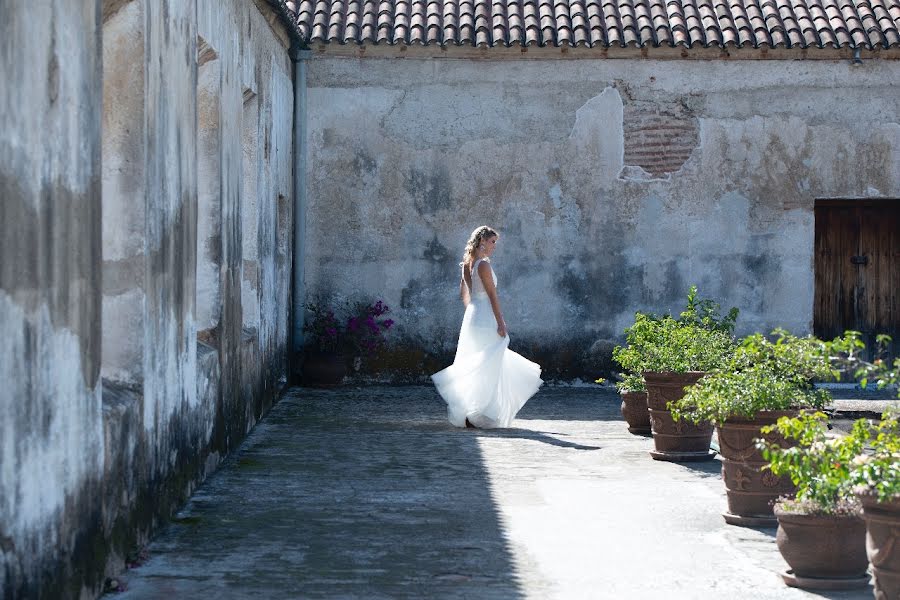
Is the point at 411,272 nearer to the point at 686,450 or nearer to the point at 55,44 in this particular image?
the point at 686,450

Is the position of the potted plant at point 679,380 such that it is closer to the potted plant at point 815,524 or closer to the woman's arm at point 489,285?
the woman's arm at point 489,285

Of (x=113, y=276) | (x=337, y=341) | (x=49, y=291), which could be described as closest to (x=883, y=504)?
(x=49, y=291)

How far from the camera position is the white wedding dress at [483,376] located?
11289 millimetres

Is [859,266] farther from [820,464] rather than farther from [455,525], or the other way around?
[820,464]

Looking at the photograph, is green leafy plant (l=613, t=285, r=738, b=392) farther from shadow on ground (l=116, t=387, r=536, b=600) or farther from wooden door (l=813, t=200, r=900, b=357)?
wooden door (l=813, t=200, r=900, b=357)

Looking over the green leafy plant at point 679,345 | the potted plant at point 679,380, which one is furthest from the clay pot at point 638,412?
the potted plant at point 679,380

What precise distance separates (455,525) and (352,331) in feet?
25.8

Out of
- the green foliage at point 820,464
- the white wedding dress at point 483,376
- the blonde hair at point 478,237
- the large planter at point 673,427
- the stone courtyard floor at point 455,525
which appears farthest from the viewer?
the blonde hair at point 478,237

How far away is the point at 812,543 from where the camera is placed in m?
5.58

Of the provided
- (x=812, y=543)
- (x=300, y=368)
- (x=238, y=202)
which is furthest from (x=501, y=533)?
(x=300, y=368)

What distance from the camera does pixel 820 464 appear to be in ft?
16.9

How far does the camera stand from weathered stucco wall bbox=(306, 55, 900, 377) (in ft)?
49.6

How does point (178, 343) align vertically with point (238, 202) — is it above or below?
below

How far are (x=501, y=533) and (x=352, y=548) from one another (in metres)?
0.86
